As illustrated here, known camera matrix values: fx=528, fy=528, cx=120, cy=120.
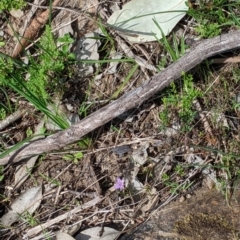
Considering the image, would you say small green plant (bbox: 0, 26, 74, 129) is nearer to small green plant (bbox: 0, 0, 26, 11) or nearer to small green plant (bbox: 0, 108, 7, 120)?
small green plant (bbox: 0, 108, 7, 120)

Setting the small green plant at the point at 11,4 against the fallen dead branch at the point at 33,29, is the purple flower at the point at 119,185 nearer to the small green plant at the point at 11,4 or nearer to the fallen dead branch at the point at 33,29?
the fallen dead branch at the point at 33,29

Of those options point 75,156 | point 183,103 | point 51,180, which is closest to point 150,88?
point 183,103

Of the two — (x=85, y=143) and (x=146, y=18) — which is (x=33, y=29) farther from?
(x=85, y=143)

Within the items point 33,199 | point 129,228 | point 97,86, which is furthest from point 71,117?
point 129,228

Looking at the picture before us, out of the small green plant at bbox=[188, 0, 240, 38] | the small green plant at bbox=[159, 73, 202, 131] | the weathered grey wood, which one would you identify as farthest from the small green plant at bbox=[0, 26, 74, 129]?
the small green plant at bbox=[188, 0, 240, 38]

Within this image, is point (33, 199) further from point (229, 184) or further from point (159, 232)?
point (229, 184)

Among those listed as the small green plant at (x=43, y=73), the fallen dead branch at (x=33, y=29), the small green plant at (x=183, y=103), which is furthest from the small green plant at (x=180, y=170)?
the fallen dead branch at (x=33, y=29)
